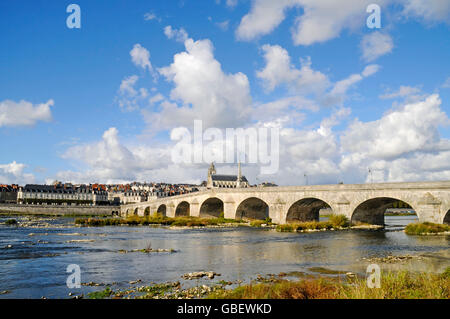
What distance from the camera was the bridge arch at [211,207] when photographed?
67688mm

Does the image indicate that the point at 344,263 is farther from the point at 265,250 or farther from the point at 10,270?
the point at 10,270

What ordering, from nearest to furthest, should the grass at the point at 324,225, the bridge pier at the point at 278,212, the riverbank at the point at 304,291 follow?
the riverbank at the point at 304,291 < the grass at the point at 324,225 < the bridge pier at the point at 278,212

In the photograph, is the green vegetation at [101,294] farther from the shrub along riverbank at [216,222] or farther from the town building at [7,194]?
the town building at [7,194]

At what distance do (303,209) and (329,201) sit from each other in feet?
28.5

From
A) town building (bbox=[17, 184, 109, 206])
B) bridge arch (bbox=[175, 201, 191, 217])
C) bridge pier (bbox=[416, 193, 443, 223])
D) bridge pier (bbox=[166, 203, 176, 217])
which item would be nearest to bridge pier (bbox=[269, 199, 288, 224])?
bridge pier (bbox=[416, 193, 443, 223])

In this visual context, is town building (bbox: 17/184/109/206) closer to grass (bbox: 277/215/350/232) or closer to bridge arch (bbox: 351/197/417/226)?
grass (bbox: 277/215/350/232)

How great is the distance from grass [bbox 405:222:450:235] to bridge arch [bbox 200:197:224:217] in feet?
125

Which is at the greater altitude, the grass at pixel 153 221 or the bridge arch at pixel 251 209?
the bridge arch at pixel 251 209

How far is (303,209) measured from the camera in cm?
5022

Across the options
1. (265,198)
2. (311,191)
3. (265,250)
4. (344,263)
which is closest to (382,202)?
(311,191)

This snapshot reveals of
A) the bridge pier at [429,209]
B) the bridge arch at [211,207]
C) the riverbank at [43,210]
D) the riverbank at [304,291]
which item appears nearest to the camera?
the riverbank at [304,291]

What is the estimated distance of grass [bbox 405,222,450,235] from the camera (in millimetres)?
31906

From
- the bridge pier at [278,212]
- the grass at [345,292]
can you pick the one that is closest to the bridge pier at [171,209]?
the bridge pier at [278,212]
